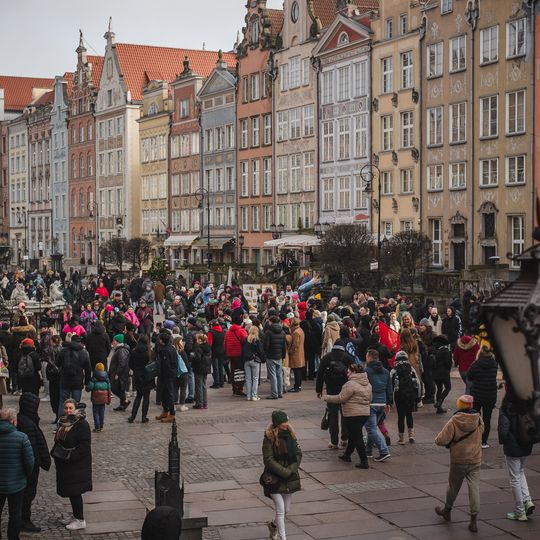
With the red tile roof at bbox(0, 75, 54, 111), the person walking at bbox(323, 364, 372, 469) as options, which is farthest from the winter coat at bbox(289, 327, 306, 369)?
the red tile roof at bbox(0, 75, 54, 111)

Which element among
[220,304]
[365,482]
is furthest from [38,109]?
[365,482]

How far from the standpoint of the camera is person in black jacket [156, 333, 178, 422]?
18.8 metres

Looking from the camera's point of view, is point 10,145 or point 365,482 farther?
point 10,145

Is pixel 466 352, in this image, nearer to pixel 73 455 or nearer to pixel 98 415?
pixel 98 415

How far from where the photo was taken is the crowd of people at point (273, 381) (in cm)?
1162

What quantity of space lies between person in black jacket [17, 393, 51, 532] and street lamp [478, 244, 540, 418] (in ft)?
23.1

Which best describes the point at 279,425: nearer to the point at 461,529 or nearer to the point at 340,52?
the point at 461,529

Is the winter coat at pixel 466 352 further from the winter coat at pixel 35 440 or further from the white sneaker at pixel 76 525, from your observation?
the winter coat at pixel 35 440

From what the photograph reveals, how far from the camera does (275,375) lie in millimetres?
21234

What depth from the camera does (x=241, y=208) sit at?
214 feet

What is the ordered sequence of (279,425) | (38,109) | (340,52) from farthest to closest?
(38,109)
(340,52)
(279,425)

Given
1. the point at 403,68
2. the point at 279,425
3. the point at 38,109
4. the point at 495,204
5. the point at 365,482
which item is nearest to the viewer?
the point at 279,425

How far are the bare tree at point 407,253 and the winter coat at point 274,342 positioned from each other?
19.1m

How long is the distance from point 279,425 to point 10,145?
10233cm
